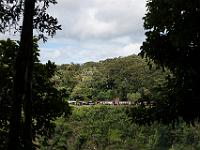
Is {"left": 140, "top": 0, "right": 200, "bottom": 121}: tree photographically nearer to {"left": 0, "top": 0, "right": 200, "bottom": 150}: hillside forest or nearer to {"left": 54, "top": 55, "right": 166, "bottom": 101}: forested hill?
{"left": 0, "top": 0, "right": 200, "bottom": 150}: hillside forest

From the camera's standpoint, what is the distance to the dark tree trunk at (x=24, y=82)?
31.4 feet

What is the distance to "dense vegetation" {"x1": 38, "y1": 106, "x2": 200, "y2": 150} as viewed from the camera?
12219 centimetres

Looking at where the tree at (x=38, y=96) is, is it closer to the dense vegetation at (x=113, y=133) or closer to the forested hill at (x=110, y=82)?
the dense vegetation at (x=113, y=133)

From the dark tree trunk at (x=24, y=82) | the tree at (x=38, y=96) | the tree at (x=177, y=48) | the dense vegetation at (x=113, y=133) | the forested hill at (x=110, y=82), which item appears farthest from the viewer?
the forested hill at (x=110, y=82)

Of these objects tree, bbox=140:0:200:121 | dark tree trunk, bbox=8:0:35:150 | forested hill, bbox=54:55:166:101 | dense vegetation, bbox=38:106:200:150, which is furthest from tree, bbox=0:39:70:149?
forested hill, bbox=54:55:166:101

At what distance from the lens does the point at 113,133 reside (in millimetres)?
136500

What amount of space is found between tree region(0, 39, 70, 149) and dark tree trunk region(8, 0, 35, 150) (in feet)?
14.9

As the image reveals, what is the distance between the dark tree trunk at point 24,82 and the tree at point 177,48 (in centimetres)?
411

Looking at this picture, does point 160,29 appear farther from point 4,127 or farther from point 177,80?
point 4,127

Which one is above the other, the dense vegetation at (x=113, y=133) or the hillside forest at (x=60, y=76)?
the hillside forest at (x=60, y=76)

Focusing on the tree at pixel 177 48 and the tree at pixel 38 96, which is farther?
the tree at pixel 38 96

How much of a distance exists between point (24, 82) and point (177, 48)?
18.2ft

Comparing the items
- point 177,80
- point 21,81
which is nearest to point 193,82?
point 177,80

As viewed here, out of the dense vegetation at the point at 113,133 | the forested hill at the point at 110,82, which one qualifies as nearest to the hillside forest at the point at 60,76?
the dense vegetation at the point at 113,133
